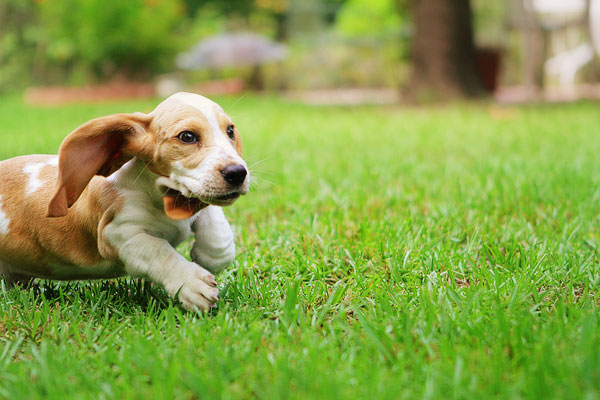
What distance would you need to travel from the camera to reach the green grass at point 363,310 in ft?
4.59

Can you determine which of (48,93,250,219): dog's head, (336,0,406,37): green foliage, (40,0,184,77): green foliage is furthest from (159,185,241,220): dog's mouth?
(336,0,406,37): green foliage

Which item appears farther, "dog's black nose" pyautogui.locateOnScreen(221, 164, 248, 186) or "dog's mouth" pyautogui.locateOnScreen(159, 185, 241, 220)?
"dog's mouth" pyautogui.locateOnScreen(159, 185, 241, 220)

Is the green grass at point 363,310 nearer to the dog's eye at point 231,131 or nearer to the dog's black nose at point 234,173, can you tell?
the dog's black nose at point 234,173

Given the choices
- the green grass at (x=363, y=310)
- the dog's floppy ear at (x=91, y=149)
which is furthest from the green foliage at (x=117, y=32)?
the dog's floppy ear at (x=91, y=149)

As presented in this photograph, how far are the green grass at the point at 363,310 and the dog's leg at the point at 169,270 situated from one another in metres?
0.06

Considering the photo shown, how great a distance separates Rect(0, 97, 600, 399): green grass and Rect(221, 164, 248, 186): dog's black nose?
38 centimetres

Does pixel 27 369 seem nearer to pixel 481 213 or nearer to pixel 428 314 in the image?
pixel 428 314

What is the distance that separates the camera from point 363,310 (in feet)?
6.30

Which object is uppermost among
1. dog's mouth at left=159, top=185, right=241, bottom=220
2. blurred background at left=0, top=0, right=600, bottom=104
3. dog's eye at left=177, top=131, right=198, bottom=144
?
dog's eye at left=177, top=131, right=198, bottom=144

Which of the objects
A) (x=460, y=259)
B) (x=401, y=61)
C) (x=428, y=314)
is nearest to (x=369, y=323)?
(x=428, y=314)

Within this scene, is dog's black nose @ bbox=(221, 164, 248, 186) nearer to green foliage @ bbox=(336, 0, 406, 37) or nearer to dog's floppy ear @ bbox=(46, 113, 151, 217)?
dog's floppy ear @ bbox=(46, 113, 151, 217)

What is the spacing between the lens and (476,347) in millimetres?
1556

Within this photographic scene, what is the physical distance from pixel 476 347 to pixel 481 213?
5.12 feet

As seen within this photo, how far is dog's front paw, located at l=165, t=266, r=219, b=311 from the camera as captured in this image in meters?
1.81
